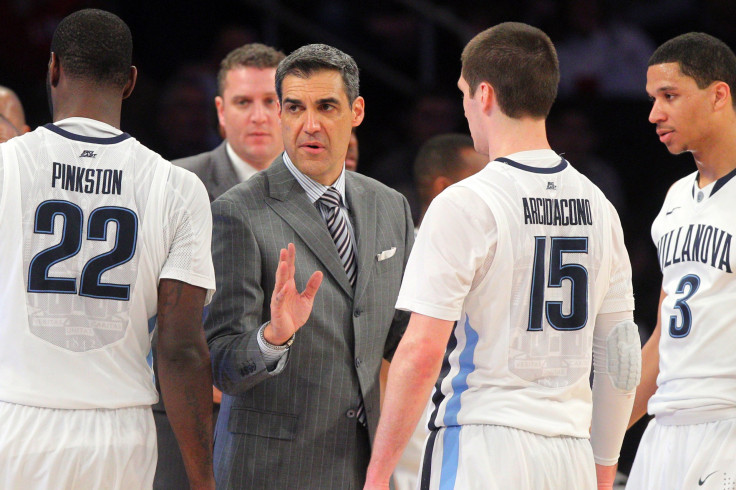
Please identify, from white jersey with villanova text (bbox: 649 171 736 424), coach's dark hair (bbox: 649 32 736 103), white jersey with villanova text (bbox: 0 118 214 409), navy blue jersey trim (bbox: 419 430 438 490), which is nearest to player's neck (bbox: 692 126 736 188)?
white jersey with villanova text (bbox: 649 171 736 424)

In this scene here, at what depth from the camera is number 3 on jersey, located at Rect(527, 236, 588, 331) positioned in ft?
9.49

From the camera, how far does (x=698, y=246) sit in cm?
376

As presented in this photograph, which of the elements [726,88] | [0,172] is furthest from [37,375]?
[726,88]

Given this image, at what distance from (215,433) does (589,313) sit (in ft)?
4.52

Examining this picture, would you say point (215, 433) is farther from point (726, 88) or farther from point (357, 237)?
point (726, 88)

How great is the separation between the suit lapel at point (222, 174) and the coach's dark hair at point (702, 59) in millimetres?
2076

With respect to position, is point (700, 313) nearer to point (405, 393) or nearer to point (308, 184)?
point (405, 393)

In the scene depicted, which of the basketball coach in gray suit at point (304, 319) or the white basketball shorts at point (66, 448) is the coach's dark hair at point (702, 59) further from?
the white basketball shorts at point (66, 448)

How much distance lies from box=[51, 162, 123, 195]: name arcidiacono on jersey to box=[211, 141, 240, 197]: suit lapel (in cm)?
178

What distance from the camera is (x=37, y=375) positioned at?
2764 millimetres

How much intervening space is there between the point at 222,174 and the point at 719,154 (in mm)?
2310

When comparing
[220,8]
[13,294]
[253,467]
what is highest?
[220,8]

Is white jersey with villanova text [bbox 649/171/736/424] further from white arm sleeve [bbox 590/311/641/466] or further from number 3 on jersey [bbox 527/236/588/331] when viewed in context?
number 3 on jersey [bbox 527/236/588/331]

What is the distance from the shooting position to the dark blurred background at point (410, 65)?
24.0ft
